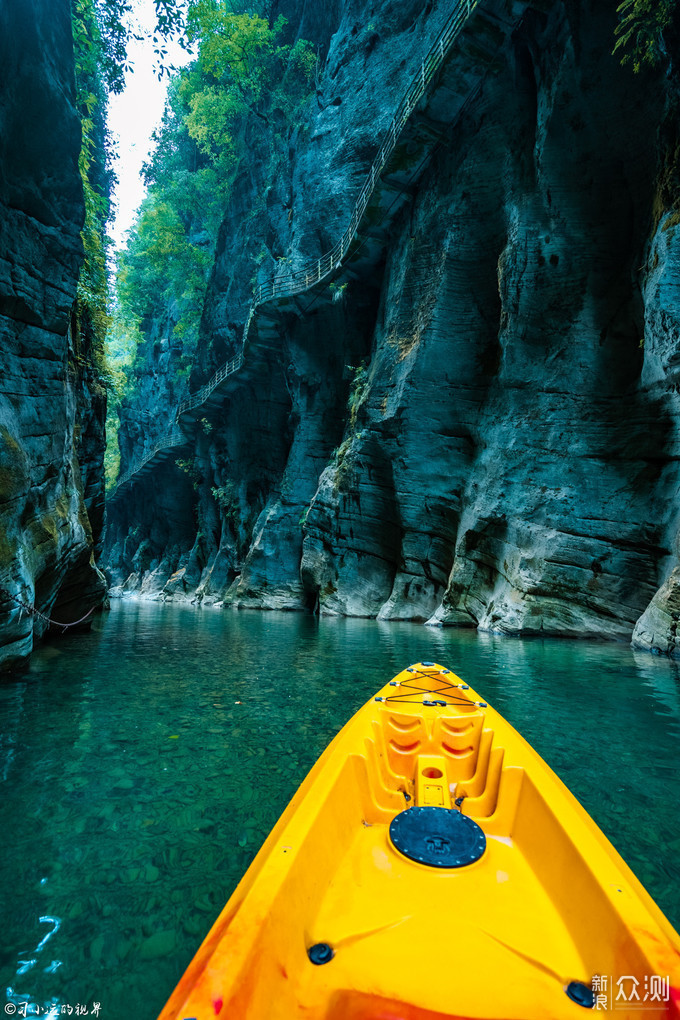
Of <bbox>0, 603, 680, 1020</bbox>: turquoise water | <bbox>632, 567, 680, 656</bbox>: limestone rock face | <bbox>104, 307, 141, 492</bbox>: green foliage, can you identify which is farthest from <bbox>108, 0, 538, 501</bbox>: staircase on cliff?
<bbox>104, 307, 141, 492</bbox>: green foliage

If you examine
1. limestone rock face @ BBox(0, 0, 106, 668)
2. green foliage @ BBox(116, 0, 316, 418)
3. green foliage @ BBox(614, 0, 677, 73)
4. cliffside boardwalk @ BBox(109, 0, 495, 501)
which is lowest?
limestone rock face @ BBox(0, 0, 106, 668)

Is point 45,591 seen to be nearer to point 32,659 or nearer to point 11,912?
point 32,659

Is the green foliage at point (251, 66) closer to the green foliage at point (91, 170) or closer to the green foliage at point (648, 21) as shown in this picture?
the green foliage at point (91, 170)

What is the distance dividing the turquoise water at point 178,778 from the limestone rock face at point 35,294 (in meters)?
1.69

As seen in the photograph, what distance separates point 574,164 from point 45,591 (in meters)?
14.2

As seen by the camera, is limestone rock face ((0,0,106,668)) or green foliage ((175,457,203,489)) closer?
limestone rock face ((0,0,106,668))

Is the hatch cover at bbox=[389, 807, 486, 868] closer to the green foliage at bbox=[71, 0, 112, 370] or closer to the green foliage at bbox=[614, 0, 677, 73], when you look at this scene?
the green foliage at bbox=[614, 0, 677, 73]

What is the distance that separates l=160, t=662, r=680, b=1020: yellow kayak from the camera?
128 cm

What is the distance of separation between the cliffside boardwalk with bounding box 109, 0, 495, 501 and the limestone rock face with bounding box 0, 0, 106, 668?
8850 mm

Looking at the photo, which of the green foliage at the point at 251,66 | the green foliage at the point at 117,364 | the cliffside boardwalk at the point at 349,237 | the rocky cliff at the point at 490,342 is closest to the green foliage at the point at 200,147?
the green foliage at the point at 251,66

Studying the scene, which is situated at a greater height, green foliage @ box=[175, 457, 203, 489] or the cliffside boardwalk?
the cliffside boardwalk

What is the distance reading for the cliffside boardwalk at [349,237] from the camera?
11.9 m

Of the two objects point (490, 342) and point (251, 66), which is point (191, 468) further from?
point (490, 342)

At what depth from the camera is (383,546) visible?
1770cm
